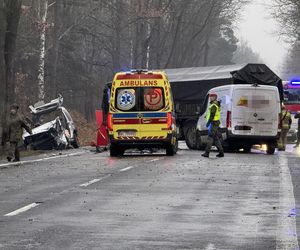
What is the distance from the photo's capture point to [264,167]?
805 inches

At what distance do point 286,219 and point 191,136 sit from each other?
19.8 m

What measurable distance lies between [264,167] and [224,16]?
6103 centimetres

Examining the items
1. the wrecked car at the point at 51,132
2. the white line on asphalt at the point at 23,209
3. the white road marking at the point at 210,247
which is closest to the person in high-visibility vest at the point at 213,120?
the wrecked car at the point at 51,132

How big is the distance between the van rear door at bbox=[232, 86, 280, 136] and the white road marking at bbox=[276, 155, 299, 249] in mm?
9384

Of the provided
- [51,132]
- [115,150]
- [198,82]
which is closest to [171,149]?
[115,150]

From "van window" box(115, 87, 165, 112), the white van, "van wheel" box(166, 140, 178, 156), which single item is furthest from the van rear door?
"van window" box(115, 87, 165, 112)

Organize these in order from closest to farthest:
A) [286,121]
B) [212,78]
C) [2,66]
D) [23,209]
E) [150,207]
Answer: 1. [23,209]
2. [150,207]
3. [2,66]
4. [286,121]
5. [212,78]

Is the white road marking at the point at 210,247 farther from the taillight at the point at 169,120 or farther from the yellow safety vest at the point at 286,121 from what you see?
the yellow safety vest at the point at 286,121

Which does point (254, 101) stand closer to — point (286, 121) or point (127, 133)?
point (127, 133)

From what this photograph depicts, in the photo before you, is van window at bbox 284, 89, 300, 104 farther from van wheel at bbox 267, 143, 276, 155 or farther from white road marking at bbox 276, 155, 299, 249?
white road marking at bbox 276, 155, 299, 249

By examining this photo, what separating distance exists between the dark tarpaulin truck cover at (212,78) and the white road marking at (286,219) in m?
13.7

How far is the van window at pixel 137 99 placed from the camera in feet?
80.4

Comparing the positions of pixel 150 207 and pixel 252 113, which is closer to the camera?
pixel 150 207

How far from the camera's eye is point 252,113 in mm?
26734
